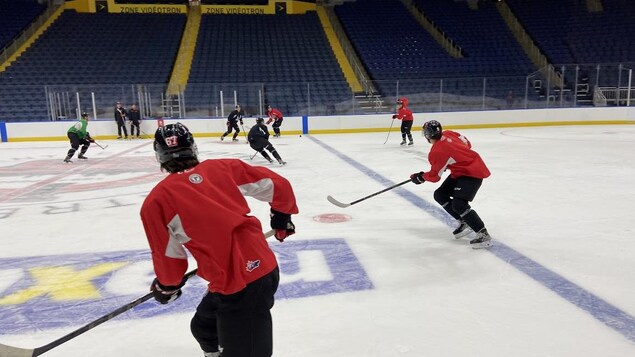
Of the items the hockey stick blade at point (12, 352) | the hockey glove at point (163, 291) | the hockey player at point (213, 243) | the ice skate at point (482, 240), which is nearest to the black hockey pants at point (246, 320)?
the hockey player at point (213, 243)

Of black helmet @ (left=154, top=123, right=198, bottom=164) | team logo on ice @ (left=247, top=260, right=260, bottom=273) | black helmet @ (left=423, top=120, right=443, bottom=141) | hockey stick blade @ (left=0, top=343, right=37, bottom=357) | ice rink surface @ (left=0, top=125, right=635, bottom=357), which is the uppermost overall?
black helmet @ (left=154, top=123, right=198, bottom=164)

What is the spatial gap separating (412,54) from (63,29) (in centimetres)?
1511

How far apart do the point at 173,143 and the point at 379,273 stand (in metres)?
2.08

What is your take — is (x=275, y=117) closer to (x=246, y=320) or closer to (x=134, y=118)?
(x=134, y=118)

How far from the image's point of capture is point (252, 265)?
5.28 feet

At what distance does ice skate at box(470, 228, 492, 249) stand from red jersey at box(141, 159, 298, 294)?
256 centimetres

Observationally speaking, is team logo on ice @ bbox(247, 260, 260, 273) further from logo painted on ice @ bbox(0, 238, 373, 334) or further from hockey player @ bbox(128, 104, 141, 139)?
hockey player @ bbox(128, 104, 141, 139)

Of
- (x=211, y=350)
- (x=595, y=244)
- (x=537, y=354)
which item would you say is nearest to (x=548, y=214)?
(x=595, y=244)

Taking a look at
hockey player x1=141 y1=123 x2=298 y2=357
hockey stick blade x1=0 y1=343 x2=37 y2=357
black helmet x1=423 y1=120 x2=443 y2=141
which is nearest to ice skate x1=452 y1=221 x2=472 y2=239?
black helmet x1=423 y1=120 x2=443 y2=141

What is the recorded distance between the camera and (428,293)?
294cm

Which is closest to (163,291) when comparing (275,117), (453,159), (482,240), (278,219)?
(278,219)

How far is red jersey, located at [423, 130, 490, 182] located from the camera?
148 inches

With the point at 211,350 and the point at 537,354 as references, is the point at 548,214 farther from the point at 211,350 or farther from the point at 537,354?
the point at 211,350

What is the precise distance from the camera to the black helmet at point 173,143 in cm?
158
